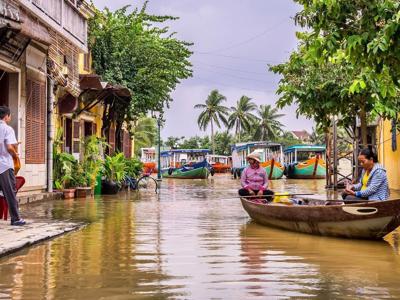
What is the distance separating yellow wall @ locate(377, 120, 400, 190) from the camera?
80.1ft

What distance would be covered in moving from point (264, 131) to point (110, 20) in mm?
57240

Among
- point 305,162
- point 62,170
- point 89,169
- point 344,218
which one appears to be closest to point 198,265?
point 344,218

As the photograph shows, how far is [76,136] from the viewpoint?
72.6 feet

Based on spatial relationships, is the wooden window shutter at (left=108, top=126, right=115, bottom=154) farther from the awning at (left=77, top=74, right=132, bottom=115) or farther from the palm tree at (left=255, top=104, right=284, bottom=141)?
the palm tree at (left=255, top=104, right=284, bottom=141)

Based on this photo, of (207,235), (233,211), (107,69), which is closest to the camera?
(207,235)

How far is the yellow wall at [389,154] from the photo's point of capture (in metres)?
24.4

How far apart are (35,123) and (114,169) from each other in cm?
565

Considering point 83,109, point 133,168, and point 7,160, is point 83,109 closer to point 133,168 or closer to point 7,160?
point 133,168

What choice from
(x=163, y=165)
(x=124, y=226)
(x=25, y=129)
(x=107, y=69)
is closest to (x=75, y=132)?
(x=107, y=69)

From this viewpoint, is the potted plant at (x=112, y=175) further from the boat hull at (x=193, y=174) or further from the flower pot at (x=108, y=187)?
the boat hull at (x=193, y=174)

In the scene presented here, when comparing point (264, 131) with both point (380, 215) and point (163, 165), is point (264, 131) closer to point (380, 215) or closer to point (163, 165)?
point (163, 165)

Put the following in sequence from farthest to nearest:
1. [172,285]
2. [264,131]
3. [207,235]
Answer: [264,131] → [207,235] → [172,285]

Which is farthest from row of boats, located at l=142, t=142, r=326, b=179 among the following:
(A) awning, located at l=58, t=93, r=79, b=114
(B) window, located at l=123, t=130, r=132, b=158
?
(A) awning, located at l=58, t=93, r=79, b=114

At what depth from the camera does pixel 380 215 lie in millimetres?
8586
